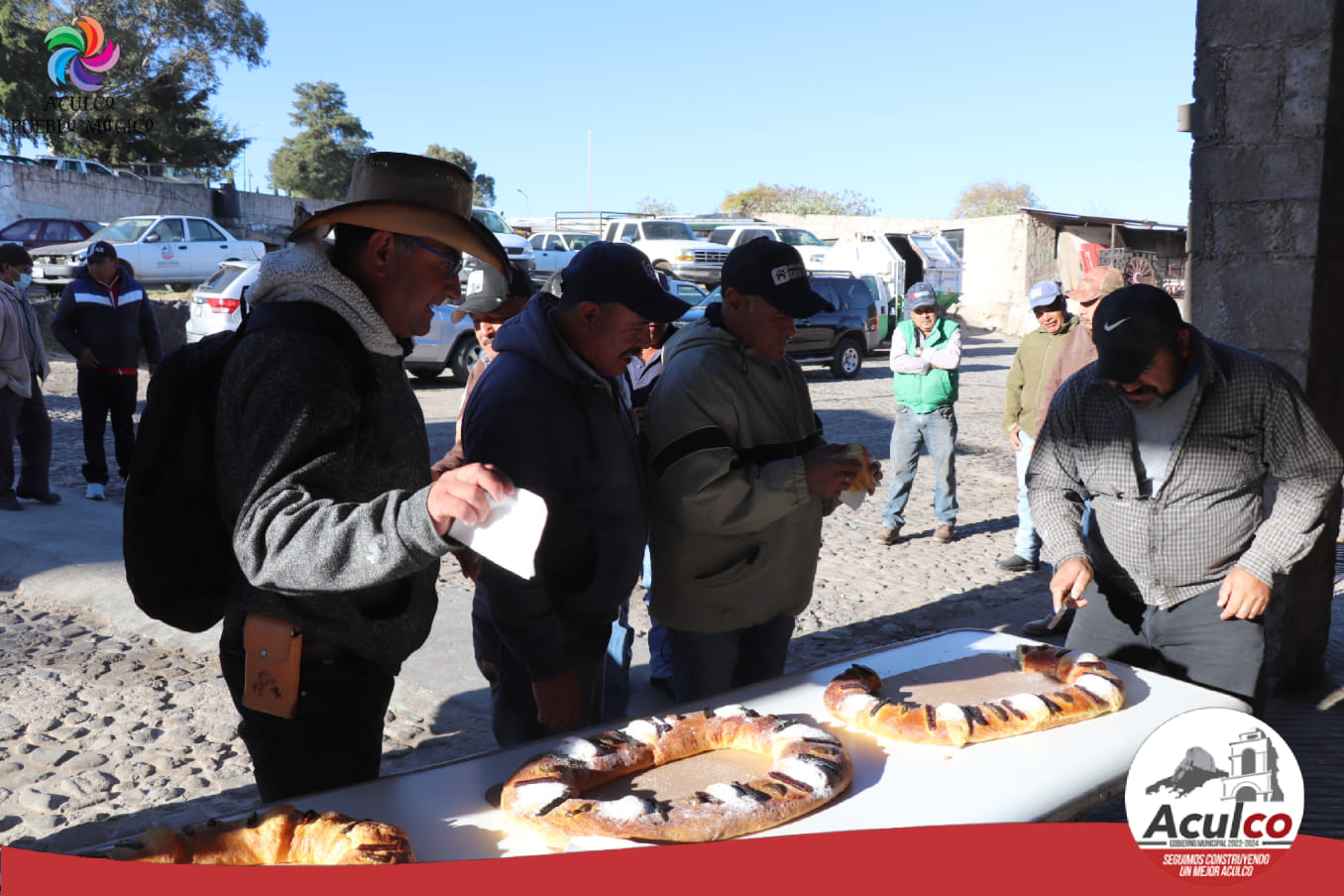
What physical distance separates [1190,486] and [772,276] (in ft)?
4.66

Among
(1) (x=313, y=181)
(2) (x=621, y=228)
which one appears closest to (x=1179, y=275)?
(2) (x=621, y=228)

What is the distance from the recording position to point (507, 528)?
60.2 inches

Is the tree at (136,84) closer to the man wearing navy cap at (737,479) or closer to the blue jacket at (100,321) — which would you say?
the blue jacket at (100,321)

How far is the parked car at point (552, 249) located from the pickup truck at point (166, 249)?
6.13 metres

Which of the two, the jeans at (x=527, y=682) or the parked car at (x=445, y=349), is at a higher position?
the parked car at (x=445, y=349)

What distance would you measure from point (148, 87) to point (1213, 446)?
4325 cm

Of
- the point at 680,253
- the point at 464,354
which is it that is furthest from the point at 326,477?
the point at 680,253

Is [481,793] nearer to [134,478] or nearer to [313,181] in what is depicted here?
[134,478]

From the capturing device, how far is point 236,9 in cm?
3997

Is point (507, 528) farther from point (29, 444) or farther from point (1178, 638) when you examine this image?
point (29, 444)

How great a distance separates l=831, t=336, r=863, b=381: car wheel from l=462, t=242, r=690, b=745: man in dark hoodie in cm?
1720

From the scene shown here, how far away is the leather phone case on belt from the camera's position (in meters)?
1.92

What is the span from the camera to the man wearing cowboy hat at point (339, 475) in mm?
1642

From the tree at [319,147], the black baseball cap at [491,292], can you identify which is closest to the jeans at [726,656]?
the black baseball cap at [491,292]
